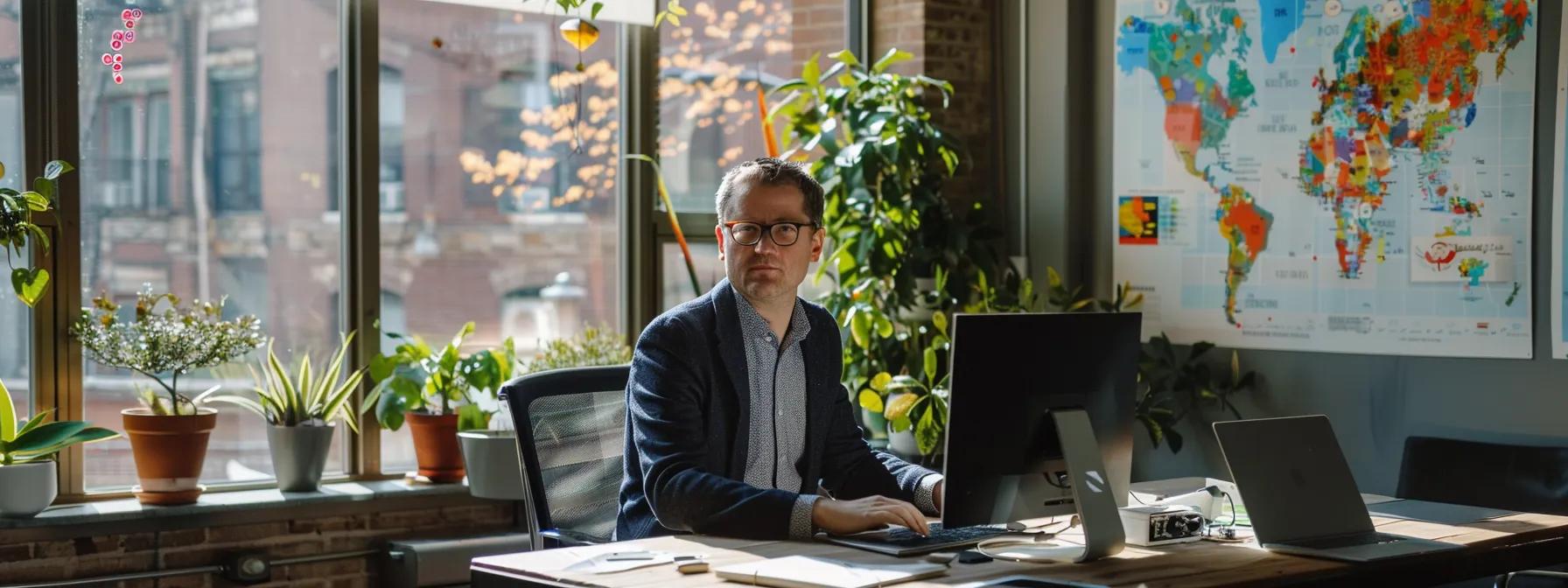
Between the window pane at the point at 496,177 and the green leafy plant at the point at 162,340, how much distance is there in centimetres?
56

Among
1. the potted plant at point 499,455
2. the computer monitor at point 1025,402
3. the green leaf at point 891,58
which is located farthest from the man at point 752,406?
the green leaf at point 891,58

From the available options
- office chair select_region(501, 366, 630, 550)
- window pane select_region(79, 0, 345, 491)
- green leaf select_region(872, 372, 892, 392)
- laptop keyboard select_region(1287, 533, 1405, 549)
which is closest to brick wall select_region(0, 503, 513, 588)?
window pane select_region(79, 0, 345, 491)

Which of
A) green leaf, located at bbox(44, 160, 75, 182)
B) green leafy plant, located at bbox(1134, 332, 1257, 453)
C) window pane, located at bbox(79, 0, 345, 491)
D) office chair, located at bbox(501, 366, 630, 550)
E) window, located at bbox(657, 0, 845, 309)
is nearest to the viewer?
office chair, located at bbox(501, 366, 630, 550)

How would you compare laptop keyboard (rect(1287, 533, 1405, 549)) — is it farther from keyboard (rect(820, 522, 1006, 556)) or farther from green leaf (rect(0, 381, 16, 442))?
green leaf (rect(0, 381, 16, 442))

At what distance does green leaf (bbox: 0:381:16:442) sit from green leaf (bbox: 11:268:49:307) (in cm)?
26

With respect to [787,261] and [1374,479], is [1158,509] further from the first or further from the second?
[1374,479]

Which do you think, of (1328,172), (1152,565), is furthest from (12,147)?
(1328,172)

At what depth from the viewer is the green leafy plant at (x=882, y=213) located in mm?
4953

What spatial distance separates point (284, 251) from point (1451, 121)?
3310 mm

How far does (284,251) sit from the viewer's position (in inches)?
176

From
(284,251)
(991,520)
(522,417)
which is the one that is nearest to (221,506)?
(284,251)

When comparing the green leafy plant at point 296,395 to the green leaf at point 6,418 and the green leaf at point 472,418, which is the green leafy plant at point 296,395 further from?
the green leaf at point 6,418

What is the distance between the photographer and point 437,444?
181 inches

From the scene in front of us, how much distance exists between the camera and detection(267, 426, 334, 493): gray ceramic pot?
4.27 m
